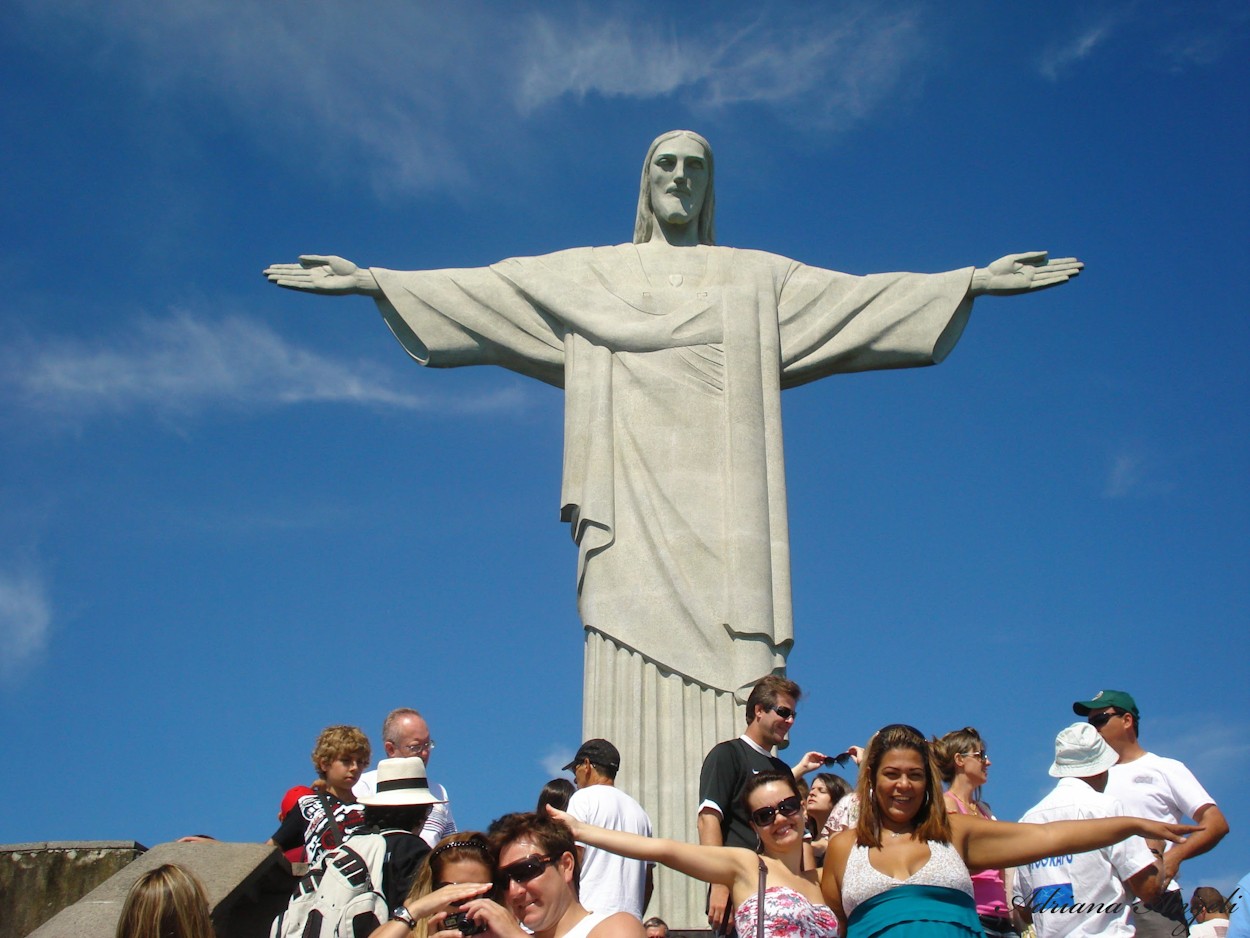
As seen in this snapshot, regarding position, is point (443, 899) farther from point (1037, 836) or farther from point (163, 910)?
point (1037, 836)

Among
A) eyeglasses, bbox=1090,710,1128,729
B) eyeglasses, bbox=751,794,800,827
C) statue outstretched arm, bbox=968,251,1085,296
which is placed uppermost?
statue outstretched arm, bbox=968,251,1085,296

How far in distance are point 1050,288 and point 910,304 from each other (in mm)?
1130

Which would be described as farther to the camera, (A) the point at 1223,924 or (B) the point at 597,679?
(B) the point at 597,679

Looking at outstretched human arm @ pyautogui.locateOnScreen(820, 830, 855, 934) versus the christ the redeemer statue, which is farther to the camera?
the christ the redeemer statue

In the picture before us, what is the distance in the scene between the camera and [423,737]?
760 centimetres

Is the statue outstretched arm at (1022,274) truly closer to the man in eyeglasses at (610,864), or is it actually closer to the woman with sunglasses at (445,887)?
the man in eyeglasses at (610,864)

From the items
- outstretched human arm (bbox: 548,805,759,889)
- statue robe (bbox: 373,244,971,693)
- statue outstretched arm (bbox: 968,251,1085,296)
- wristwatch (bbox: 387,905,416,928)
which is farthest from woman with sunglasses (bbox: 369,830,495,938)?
statue outstretched arm (bbox: 968,251,1085,296)

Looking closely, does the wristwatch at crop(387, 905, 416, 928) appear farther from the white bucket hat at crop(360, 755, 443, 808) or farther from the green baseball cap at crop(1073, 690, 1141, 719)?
the green baseball cap at crop(1073, 690, 1141, 719)

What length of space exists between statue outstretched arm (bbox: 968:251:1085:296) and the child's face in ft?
23.5

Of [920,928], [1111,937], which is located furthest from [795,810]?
[1111,937]

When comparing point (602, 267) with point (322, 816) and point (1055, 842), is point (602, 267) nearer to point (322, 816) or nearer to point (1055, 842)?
point (322, 816)

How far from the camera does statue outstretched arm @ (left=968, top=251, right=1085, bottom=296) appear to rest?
38.8ft

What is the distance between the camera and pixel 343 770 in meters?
6.87

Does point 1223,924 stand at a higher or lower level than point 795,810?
lower
